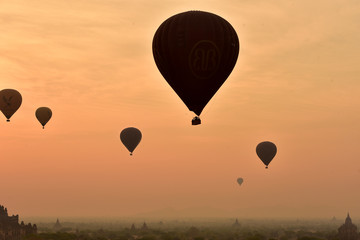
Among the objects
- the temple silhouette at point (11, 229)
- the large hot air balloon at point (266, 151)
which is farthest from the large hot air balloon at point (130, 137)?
the temple silhouette at point (11, 229)

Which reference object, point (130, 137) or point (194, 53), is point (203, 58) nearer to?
point (194, 53)

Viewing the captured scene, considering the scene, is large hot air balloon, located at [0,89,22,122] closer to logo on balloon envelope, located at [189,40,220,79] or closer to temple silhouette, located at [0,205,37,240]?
logo on balloon envelope, located at [189,40,220,79]

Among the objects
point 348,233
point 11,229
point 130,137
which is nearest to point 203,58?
point 130,137

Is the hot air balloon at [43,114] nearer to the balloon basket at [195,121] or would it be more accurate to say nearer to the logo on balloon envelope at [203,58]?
the logo on balloon envelope at [203,58]

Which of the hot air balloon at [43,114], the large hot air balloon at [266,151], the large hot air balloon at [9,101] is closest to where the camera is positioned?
the large hot air balloon at [9,101]

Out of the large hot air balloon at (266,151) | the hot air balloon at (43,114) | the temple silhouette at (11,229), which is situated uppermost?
the hot air balloon at (43,114)

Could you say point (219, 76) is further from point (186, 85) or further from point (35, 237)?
point (35, 237)

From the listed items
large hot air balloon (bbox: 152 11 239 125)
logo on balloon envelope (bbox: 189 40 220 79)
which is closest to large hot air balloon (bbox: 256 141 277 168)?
large hot air balloon (bbox: 152 11 239 125)
